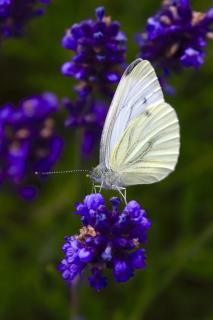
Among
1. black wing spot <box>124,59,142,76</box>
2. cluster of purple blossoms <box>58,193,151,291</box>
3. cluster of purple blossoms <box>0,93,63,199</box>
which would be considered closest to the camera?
cluster of purple blossoms <box>58,193,151,291</box>

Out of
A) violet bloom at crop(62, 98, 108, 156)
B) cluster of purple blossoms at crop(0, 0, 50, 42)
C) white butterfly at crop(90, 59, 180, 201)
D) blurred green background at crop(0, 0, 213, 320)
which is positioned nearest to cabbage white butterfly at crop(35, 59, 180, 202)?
white butterfly at crop(90, 59, 180, 201)

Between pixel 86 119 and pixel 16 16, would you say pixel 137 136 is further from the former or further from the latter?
pixel 16 16

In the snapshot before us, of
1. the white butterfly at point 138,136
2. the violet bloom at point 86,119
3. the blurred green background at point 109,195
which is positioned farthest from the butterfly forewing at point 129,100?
the blurred green background at point 109,195

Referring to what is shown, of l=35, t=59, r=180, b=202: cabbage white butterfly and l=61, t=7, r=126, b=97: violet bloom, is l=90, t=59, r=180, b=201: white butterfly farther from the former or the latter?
l=61, t=7, r=126, b=97: violet bloom

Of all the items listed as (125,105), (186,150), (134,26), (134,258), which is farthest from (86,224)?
(134,26)

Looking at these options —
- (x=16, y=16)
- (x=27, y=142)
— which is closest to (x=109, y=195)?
(x=27, y=142)

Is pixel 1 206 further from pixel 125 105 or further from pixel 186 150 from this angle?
pixel 125 105

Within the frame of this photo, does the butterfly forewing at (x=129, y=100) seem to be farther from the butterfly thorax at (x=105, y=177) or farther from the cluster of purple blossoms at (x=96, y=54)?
the cluster of purple blossoms at (x=96, y=54)
